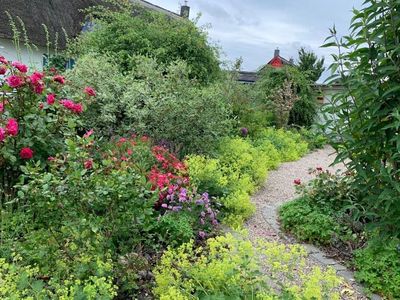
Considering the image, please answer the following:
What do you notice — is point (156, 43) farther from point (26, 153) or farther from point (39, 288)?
point (39, 288)

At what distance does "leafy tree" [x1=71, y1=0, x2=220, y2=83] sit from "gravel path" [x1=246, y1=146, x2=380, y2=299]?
130 inches

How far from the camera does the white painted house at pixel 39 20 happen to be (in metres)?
15.0

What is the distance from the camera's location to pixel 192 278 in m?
2.55

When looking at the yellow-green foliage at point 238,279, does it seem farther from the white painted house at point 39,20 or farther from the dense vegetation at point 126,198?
the white painted house at point 39,20

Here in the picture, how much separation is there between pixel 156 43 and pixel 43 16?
9.04m

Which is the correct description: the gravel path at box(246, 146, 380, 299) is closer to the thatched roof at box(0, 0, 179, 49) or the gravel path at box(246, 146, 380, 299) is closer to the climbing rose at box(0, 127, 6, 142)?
the climbing rose at box(0, 127, 6, 142)

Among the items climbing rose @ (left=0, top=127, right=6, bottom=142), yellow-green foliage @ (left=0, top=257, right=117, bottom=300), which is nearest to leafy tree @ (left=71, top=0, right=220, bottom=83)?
climbing rose @ (left=0, top=127, right=6, bottom=142)

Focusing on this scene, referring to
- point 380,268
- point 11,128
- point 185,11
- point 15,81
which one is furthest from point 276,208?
point 185,11

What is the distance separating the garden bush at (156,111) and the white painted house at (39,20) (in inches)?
334

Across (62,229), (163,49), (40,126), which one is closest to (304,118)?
(163,49)

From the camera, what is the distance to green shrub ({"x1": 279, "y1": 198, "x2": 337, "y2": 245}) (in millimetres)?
4105

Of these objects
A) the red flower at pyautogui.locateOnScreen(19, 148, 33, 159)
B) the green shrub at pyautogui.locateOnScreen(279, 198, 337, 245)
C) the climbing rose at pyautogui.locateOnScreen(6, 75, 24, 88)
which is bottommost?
the green shrub at pyautogui.locateOnScreen(279, 198, 337, 245)

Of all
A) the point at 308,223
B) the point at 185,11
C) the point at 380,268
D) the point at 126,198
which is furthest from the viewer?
the point at 185,11

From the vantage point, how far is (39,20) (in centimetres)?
1620
